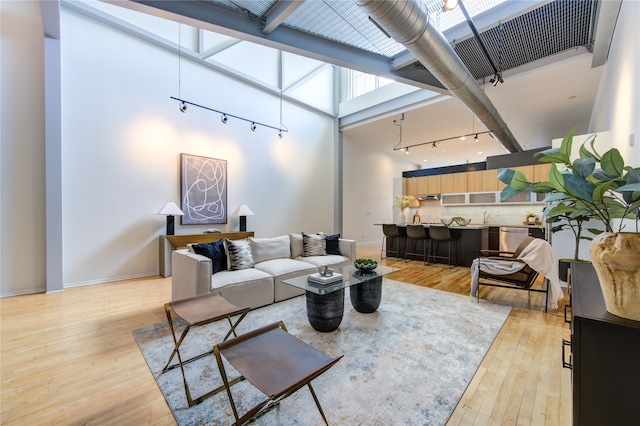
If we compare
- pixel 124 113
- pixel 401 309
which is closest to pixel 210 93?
pixel 124 113

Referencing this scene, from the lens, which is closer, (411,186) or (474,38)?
(474,38)

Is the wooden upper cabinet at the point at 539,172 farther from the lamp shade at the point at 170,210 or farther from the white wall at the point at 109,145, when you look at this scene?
the lamp shade at the point at 170,210

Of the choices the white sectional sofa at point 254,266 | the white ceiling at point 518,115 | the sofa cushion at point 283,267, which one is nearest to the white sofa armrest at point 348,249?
the white sectional sofa at point 254,266

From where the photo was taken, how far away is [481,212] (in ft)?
25.0

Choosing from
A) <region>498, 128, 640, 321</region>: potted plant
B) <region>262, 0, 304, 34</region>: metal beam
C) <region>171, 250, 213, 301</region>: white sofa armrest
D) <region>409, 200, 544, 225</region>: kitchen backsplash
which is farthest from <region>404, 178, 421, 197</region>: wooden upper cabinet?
<region>498, 128, 640, 321</region>: potted plant

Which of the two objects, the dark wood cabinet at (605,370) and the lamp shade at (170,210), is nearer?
the dark wood cabinet at (605,370)

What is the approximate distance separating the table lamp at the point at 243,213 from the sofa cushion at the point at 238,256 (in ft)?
7.42

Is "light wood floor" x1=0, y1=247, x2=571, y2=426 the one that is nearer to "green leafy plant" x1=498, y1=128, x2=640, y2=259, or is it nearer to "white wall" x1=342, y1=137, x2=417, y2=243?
"green leafy plant" x1=498, y1=128, x2=640, y2=259

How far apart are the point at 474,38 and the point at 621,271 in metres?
3.81

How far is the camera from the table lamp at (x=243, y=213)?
5656mm

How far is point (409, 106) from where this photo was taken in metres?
6.03

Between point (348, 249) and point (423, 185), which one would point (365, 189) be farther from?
point (348, 249)

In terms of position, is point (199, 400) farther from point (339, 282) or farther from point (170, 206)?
point (170, 206)

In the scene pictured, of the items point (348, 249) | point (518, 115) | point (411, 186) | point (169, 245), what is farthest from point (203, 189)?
point (518, 115)
